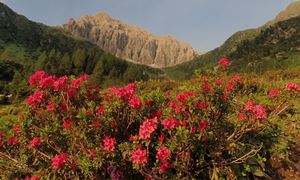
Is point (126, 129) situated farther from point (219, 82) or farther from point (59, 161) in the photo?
point (219, 82)

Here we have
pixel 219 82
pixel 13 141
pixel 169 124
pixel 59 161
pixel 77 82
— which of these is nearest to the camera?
pixel 169 124

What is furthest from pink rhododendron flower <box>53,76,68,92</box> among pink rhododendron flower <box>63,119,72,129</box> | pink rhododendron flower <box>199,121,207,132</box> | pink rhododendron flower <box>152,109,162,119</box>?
pink rhododendron flower <box>199,121,207,132</box>

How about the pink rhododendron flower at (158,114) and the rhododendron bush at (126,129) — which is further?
the pink rhododendron flower at (158,114)

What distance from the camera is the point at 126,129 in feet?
21.3

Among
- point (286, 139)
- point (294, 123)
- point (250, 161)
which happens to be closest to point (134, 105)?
point (250, 161)

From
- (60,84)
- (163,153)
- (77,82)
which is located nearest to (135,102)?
(163,153)

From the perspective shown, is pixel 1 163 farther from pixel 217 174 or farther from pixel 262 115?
pixel 262 115

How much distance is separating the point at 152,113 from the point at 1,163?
3711 mm

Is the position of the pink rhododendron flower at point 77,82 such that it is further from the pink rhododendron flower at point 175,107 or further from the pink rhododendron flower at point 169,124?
the pink rhododendron flower at point 169,124

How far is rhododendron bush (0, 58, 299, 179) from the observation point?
567cm

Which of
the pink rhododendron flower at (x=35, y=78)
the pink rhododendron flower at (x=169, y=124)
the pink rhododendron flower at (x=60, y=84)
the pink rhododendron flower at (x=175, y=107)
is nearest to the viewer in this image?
the pink rhododendron flower at (x=169, y=124)

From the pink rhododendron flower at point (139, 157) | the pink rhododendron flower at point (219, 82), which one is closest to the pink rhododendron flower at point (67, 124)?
the pink rhododendron flower at point (139, 157)

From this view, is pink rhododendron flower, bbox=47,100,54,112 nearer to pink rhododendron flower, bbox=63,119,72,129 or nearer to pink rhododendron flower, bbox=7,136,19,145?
pink rhododendron flower, bbox=63,119,72,129

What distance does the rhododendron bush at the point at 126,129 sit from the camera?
223 inches
